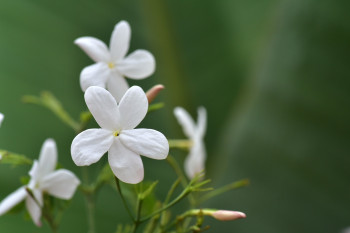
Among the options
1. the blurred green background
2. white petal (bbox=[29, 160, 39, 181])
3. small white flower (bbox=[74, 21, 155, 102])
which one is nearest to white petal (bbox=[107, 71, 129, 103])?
small white flower (bbox=[74, 21, 155, 102])

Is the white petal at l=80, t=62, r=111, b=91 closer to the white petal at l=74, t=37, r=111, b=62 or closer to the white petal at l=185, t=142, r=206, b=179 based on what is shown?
the white petal at l=74, t=37, r=111, b=62

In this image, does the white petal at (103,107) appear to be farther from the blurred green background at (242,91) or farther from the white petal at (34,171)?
→ the blurred green background at (242,91)

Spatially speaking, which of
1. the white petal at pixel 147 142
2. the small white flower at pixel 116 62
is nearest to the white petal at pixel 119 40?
the small white flower at pixel 116 62

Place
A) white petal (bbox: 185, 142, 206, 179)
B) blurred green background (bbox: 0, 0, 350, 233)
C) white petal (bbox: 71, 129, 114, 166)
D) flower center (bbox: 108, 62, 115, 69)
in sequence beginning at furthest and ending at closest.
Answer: blurred green background (bbox: 0, 0, 350, 233), white petal (bbox: 185, 142, 206, 179), flower center (bbox: 108, 62, 115, 69), white petal (bbox: 71, 129, 114, 166)

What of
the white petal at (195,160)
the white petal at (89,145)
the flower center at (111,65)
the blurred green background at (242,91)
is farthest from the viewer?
the blurred green background at (242,91)

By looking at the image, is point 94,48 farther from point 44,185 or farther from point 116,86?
point 44,185

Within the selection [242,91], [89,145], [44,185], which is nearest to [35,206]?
[44,185]

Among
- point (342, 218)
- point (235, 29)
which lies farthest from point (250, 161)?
point (235, 29)
